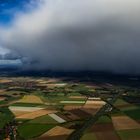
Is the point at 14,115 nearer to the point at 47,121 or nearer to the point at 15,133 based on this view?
the point at 47,121

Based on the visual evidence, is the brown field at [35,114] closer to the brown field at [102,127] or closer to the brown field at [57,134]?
the brown field at [57,134]

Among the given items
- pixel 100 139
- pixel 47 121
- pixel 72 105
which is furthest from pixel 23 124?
pixel 72 105

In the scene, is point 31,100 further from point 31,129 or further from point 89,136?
point 89,136

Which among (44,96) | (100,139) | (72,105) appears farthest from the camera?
(44,96)

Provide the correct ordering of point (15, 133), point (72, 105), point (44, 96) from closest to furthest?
point (15, 133) → point (72, 105) → point (44, 96)

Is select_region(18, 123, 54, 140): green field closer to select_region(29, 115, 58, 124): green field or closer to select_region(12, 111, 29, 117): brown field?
select_region(29, 115, 58, 124): green field

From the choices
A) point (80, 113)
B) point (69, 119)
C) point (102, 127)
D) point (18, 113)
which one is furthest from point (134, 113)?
point (18, 113)
